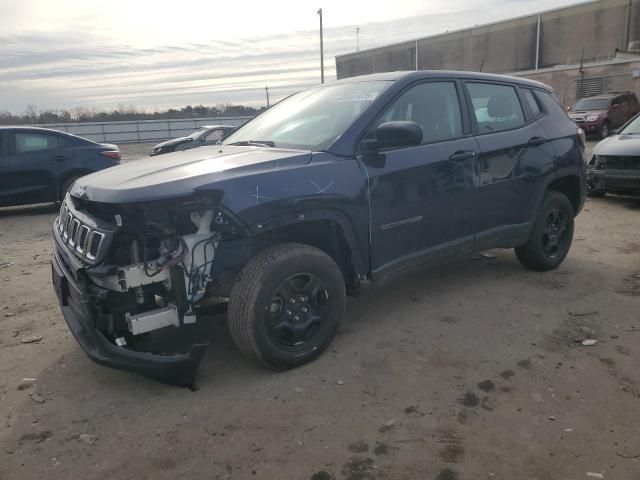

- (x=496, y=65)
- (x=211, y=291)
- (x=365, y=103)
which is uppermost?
(x=496, y=65)

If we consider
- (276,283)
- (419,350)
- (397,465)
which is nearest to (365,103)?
(276,283)

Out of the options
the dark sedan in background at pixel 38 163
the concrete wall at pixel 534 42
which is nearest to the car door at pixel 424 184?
the dark sedan in background at pixel 38 163

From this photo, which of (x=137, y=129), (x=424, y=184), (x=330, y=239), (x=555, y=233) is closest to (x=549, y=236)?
(x=555, y=233)

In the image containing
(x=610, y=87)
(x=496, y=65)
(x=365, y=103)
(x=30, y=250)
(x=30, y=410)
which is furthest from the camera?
(x=496, y=65)

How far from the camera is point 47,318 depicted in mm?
4199

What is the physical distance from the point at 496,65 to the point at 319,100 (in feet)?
154

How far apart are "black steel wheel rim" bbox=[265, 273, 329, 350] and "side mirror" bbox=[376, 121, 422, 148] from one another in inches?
39.1

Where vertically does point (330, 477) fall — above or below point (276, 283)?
below

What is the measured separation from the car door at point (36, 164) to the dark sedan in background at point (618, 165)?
879 centimetres

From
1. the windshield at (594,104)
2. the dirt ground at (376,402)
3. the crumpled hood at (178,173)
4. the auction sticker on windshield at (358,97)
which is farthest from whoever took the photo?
the windshield at (594,104)

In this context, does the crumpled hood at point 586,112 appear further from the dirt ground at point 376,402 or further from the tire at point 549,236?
the dirt ground at point 376,402

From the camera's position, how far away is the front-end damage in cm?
276

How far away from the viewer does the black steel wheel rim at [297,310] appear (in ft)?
10.2

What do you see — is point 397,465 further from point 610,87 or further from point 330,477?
point 610,87
